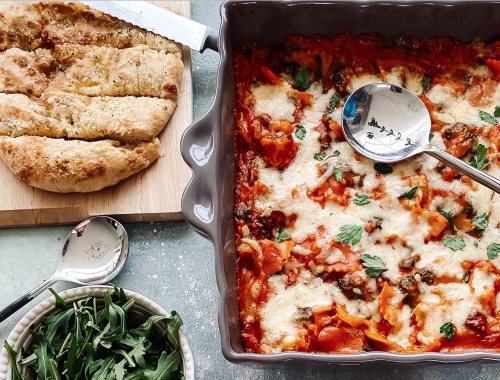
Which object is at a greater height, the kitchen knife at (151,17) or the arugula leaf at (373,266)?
the kitchen knife at (151,17)

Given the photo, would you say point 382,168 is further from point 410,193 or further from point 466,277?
point 466,277

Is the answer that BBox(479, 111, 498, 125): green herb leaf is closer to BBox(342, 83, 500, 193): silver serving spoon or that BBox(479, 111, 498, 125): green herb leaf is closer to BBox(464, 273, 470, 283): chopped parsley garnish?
BBox(342, 83, 500, 193): silver serving spoon

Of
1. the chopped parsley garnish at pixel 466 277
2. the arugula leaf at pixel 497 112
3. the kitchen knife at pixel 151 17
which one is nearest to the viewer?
the chopped parsley garnish at pixel 466 277

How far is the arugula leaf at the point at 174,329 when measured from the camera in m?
2.31

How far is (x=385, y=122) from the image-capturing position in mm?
2529

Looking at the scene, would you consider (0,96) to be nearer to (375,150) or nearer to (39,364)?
(39,364)

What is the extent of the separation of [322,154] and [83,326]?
1.34m

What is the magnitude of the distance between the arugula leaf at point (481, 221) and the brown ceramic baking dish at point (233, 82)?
2.02 feet

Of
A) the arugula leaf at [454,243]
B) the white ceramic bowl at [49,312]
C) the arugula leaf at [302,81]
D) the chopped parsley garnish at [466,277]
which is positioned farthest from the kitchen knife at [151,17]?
the chopped parsley garnish at [466,277]

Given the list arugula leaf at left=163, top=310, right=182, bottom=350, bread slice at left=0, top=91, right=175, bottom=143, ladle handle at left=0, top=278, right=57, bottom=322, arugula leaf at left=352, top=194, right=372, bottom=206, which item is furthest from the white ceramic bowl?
arugula leaf at left=352, top=194, right=372, bottom=206

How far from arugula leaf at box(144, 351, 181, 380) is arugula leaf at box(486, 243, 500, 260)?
4.68ft

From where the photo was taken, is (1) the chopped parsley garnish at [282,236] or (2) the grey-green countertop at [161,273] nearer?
(1) the chopped parsley garnish at [282,236]

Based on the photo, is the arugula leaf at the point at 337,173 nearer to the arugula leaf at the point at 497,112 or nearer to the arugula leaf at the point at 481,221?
the arugula leaf at the point at 481,221

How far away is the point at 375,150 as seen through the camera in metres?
2.46
